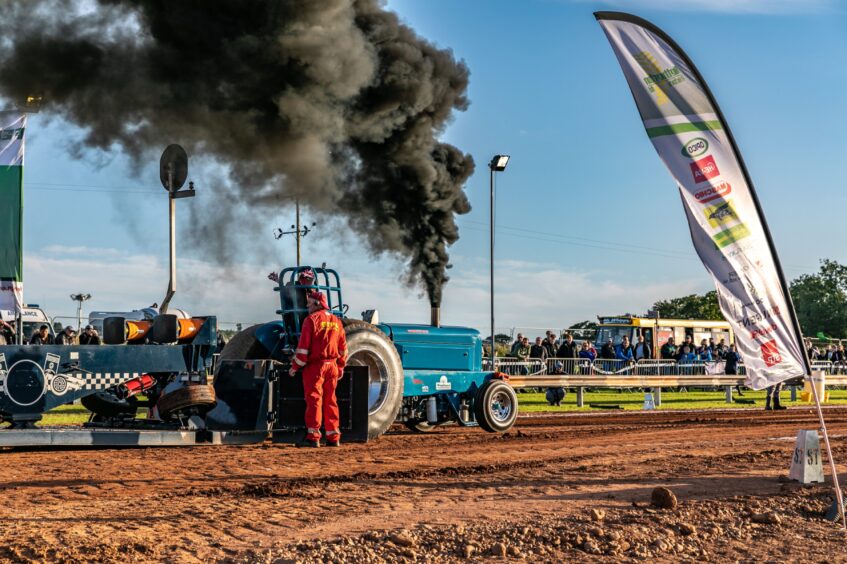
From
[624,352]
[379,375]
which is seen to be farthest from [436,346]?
[624,352]

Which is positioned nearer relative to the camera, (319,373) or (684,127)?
(684,127)

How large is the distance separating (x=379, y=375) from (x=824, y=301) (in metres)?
76.7

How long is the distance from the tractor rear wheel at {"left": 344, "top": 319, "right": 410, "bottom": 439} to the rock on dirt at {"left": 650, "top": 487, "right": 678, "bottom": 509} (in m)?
4.18

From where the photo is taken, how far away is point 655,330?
3672cm

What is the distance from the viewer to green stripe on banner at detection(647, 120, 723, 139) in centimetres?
613

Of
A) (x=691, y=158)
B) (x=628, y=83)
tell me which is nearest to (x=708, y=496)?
(x=691, y=158)

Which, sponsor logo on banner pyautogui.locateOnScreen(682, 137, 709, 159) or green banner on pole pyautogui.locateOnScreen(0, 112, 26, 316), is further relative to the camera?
green banner on pole pyautogui.locateOnScreen(0, 112, 26, 316)

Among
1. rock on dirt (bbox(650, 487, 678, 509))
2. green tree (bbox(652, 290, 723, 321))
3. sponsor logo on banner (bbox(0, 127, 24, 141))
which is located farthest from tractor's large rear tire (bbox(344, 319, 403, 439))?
green tree (bbox(652, 290, 723, 321))

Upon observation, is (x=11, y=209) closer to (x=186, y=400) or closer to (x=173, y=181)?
(x=173, y=181)

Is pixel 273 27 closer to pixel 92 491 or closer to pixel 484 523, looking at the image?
pixel 92 491

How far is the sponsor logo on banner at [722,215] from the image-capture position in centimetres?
615

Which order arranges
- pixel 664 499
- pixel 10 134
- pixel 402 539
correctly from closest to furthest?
pixel 402 539 → pixel 664 499 → pixel 10 134

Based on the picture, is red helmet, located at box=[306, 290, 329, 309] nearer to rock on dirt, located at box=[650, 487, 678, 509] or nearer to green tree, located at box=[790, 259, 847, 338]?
rock on dirt, located at box=[650, 487, 678, 509]

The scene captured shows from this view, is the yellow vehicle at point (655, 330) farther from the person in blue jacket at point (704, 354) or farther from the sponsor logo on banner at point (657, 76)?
the sponsor logo on banner at point (657, 76)
